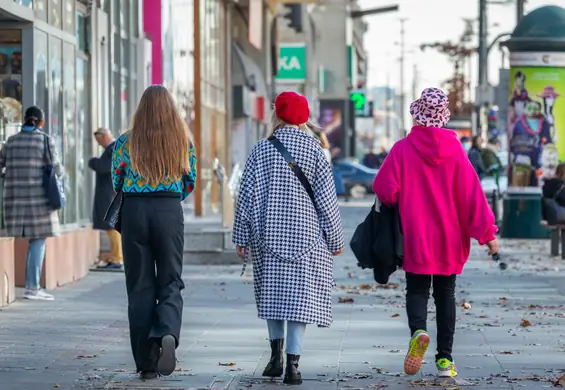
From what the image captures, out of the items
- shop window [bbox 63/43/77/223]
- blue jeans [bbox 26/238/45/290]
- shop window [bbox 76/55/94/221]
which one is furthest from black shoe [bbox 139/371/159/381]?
shop window [bbox 76/55/94/221]

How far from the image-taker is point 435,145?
8.98 m

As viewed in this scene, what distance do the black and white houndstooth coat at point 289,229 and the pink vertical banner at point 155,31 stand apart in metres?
17.4

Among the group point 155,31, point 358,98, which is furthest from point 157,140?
point 358,98

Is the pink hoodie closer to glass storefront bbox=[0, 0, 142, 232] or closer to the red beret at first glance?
the red beret

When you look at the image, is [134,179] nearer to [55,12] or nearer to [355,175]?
[55,12]

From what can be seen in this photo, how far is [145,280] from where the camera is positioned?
9.05m

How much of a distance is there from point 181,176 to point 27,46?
7955 millimetres

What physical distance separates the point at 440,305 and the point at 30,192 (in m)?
6.23

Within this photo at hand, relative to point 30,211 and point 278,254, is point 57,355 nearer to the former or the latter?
point 278,254

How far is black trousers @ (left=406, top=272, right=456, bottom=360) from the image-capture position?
9039 mm

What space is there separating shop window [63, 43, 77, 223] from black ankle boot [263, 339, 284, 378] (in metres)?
9.54

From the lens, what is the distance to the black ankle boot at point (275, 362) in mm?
8977

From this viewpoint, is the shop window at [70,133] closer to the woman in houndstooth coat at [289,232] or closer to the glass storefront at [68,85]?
the glass storefront at [68,85]

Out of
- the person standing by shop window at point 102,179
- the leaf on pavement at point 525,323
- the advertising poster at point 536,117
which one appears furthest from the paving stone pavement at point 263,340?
the advertising poster at point 536,117
